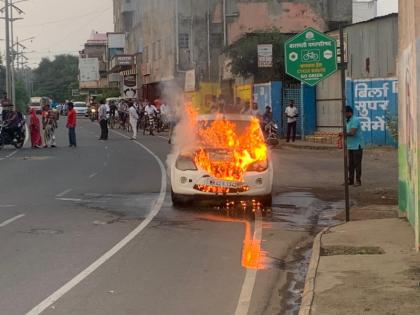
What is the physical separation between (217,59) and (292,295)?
119ft

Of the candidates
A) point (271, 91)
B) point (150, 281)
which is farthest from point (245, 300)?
point (271, 91)

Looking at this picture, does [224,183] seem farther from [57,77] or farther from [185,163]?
[57,77]

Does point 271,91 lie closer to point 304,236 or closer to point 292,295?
point 304,236

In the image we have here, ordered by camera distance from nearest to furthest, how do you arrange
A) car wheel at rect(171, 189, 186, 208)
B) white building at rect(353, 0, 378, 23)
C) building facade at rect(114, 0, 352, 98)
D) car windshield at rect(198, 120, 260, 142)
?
car wheel at rect(171, 189, 186, 208)
car windshield at rect(198, 120, 260, 142)
building facade at rect(114, 0, 352, 98)
white building at rect(353, 0, 378, 23)

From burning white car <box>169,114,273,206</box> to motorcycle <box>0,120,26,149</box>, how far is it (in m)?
16.3

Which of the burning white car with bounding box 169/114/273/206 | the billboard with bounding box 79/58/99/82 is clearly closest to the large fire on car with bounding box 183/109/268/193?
the burning white car with bounding box 169/114/273/206

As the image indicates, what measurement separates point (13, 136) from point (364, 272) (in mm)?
22345

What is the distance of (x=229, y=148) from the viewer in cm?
1216

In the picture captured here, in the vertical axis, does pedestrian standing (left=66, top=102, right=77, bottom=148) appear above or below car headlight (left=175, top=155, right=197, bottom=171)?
above

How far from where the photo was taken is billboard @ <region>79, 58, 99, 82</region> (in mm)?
109250

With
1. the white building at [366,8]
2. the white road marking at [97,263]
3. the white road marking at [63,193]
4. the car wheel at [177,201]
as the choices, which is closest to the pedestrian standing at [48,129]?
the white road marking at [63,193]

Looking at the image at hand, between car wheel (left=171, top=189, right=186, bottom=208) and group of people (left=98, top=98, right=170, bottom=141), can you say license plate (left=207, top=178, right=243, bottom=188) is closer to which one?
car wheel (left=171, top=189, right=186, bottom=208)

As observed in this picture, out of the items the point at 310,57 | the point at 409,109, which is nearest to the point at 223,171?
the point at 409,109

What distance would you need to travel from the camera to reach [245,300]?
648 centimetres
